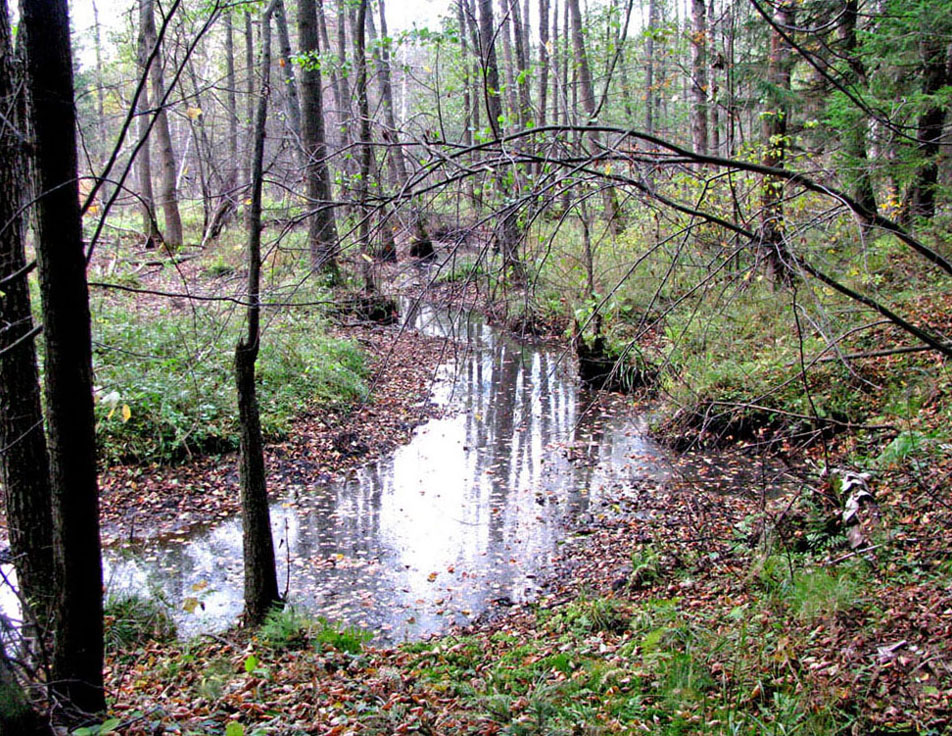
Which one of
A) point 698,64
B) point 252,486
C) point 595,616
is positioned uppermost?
point 698,64

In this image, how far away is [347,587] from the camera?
7.73 meters

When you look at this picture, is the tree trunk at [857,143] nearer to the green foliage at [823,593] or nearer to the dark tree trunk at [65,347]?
the green foliage at [823,593]

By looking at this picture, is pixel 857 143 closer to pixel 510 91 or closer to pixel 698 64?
pixel 698 64

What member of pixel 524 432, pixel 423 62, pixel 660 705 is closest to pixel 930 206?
pixel 524 432

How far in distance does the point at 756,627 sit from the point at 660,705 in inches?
47.8

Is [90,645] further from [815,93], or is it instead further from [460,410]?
[815,93]

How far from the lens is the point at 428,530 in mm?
9023

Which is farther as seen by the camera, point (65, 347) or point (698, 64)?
point (698, 64)

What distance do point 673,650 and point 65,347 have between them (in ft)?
15.0

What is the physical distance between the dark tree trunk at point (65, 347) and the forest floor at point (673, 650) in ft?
2.76

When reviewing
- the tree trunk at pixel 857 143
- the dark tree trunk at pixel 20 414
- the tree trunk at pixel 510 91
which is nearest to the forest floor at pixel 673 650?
the dark tree trunk at pixel 20 414

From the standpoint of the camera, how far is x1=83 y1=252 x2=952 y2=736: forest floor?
4.40 meters

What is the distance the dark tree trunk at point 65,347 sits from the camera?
3328mm

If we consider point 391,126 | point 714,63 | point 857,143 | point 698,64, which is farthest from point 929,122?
point 391,126
